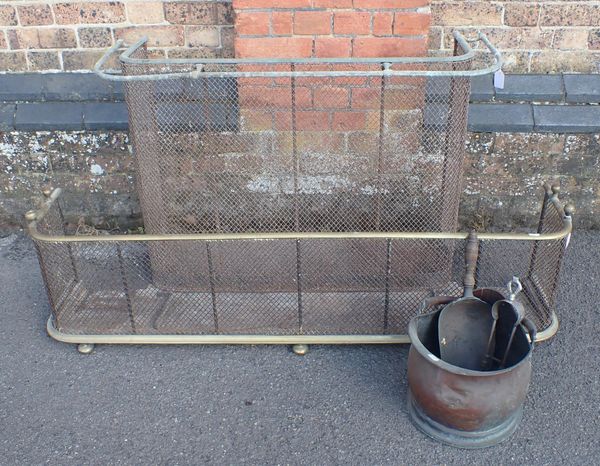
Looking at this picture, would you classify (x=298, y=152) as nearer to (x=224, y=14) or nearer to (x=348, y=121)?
(x=348, y=121)

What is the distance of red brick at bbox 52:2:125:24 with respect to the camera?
418cm

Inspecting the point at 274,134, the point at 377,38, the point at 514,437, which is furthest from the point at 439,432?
the point at 377,38

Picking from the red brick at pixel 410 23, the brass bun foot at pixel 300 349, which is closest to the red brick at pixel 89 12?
the red brick at pixel 410 23

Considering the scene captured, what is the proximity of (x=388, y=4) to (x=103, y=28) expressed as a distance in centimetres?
192

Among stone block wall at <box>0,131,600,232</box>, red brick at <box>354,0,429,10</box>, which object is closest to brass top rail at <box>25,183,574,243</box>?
stone block wall at <box>0,131,600,232</box>

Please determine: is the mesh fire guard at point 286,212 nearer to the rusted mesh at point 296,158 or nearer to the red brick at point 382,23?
the rusted mesh at point 296,158

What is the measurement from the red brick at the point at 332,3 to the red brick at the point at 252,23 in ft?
0.95

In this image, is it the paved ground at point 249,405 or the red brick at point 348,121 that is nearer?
the paved ground at point 249,405

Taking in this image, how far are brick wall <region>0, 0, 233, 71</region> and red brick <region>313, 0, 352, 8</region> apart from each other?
0.71m

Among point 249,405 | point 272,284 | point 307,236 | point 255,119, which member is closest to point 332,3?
point 255,119

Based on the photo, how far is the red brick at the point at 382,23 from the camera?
3676mm

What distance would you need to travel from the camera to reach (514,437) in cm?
292

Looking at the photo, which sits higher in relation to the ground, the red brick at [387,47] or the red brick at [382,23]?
the red brick at [382,23]

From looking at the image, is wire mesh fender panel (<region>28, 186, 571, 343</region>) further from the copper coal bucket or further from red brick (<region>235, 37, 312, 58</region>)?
red brick (<region>235, 37, 312, 58</region>)
